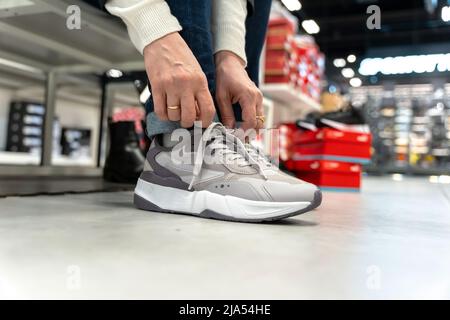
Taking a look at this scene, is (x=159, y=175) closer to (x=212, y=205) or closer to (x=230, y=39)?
(x=212, y=205)

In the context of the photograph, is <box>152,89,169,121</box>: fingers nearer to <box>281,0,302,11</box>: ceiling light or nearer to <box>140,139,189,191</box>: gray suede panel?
<box>140,139,189,191</box>: gray suede panel

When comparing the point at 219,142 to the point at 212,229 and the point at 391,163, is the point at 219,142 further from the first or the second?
the point at 391,163

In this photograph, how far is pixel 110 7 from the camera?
26.9 inches

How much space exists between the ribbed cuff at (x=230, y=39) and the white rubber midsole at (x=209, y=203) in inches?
12.2

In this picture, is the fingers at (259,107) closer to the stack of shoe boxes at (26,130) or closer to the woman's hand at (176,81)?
the woman's hand at (176,81)

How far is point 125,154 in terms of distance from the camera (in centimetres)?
163

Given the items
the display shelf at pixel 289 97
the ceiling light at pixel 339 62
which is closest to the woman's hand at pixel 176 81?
the display shelf at pixel 289 97

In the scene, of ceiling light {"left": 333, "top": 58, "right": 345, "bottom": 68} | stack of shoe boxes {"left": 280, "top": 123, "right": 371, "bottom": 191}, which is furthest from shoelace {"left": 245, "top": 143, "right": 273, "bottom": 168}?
ceiling light {"left": 333, "top": 58, "right": 345, "bottom": 68}

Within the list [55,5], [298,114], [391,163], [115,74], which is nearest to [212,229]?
[55,5]

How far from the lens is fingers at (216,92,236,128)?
81 centimetres

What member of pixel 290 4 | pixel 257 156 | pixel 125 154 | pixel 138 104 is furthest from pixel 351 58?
pixel 257 156

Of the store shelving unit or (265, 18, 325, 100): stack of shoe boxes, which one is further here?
(265, 18, 325, 100): stack of shoe boxes

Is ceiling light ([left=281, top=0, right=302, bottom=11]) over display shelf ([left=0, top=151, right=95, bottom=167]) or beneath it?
over

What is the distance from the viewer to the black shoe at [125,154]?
1.62 metres
